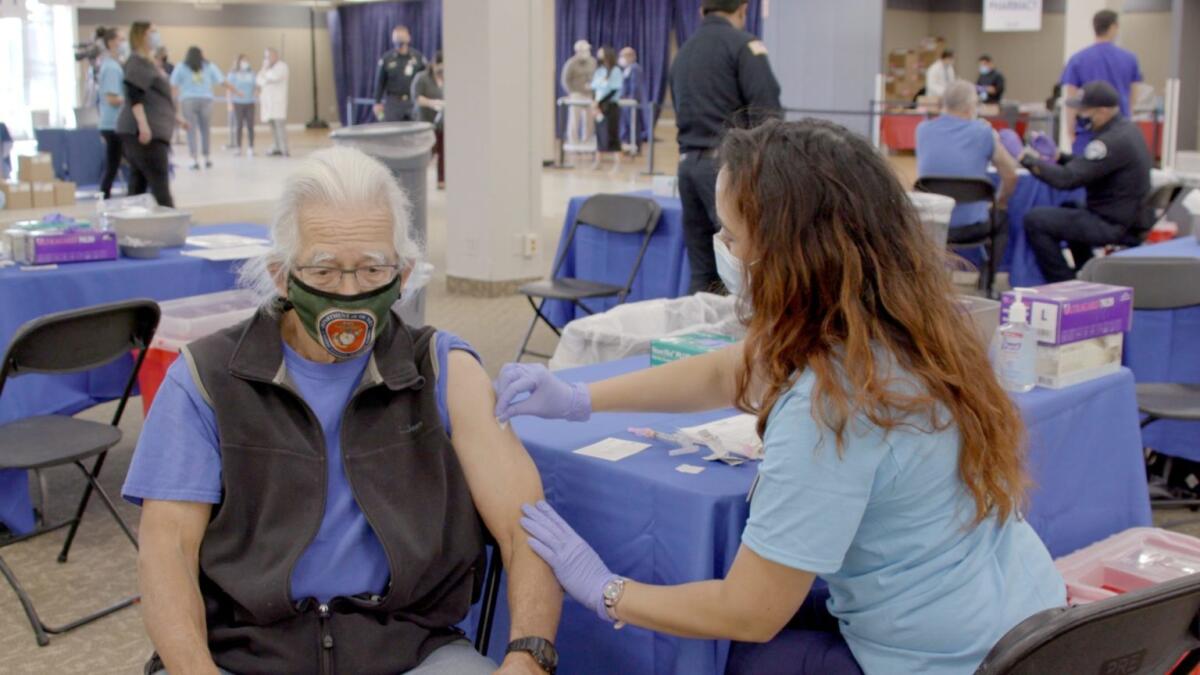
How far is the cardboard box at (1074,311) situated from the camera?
232cm

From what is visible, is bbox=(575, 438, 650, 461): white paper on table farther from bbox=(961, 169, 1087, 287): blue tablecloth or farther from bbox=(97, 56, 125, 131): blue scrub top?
bbox=(97, 56, 125, 131): blue scrub top

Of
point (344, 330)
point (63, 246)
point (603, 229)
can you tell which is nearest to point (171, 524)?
point (344, 330)

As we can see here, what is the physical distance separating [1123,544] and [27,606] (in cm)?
234

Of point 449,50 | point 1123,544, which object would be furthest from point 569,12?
point 1123,544

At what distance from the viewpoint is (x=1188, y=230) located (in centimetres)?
624

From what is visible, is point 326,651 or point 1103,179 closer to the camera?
point 326,651

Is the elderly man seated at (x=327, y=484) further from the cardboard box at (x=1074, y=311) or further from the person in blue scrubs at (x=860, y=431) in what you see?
the cardboard box at (x=1074, y=311)

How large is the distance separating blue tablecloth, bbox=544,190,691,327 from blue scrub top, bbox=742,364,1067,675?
147 inches

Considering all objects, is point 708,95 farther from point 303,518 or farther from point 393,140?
point 303,518

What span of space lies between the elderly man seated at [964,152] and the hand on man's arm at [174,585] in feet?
16.2

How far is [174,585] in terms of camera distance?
Answer: 61.9 inches

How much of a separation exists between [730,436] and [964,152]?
14.8 feet

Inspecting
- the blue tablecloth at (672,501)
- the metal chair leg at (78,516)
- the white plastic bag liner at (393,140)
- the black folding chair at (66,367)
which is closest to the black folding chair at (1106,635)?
the blue tablecloth at (672,501)

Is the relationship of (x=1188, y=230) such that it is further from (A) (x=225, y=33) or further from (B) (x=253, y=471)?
(A) (x=225, y=33)
